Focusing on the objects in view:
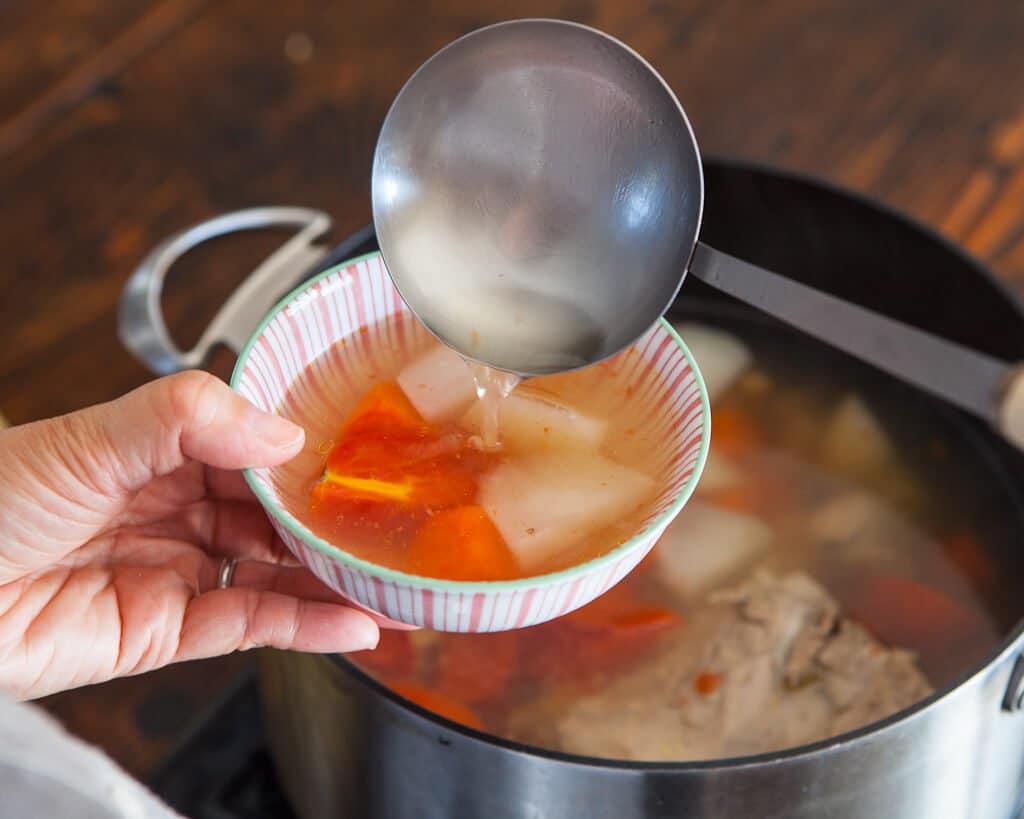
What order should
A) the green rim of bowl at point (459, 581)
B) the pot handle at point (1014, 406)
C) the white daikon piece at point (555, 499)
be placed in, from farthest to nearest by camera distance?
the white daikon piece at point (555, 499), the green rim of bowl at point (459, 581), the pot handle at point (1014, 406)

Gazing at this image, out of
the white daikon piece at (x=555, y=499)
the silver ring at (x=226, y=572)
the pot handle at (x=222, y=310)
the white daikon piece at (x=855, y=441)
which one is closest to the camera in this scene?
the white daikon piece at (x=555, y=499)

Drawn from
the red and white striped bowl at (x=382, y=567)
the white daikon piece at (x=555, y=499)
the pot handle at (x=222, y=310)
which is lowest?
the pot handle at (x=222, y=310)

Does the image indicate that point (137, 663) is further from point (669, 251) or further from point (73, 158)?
point (73, 158)

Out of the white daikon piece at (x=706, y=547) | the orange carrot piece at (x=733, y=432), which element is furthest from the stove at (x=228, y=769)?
the orange carrot piece at (x=733, y=432)

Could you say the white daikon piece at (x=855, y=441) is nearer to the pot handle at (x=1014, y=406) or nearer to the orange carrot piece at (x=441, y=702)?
the orange carrot piece at (x=441, y=702)

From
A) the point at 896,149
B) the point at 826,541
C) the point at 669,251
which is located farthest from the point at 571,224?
the point at 896,149

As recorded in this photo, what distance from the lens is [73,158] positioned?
1.39 metres

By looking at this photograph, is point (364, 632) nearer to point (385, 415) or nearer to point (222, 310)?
point (385, 415)

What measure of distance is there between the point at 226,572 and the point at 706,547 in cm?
47

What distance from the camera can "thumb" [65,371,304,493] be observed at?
0.67m

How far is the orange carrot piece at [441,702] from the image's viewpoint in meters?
0.92

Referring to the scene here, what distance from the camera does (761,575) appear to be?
3.52 ft

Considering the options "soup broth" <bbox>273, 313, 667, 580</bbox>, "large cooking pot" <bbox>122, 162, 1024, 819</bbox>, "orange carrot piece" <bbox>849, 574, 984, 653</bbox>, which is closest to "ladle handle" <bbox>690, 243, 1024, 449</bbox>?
"soup broth" <bbox>273, 313, 667, 580</bbox>

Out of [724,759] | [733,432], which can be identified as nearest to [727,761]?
[724,759]
